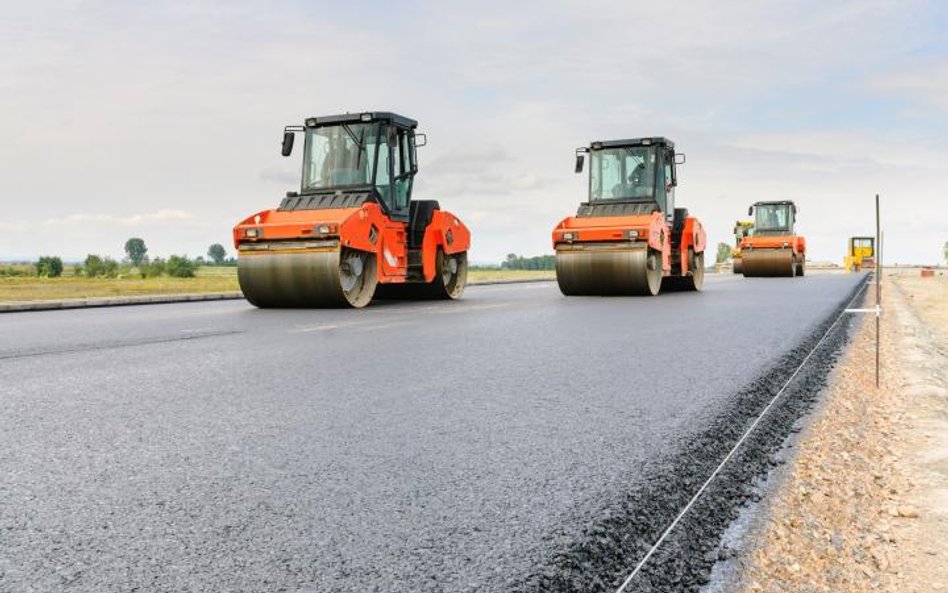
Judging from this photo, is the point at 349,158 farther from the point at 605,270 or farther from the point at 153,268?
the point at 153,268

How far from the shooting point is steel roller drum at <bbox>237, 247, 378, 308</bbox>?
1305cm

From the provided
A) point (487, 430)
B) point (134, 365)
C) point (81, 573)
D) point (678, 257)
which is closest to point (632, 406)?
point (487, 430)

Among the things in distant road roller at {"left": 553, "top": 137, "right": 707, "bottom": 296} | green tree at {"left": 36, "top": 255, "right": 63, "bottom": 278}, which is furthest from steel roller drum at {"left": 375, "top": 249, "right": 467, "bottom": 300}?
green tree at {"left": 36, "top": 255, "right": 63, "bottom": 278}

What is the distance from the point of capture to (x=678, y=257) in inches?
772

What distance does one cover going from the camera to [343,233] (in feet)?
42.8

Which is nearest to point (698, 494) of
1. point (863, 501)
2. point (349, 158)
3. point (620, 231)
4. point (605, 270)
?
point (863, 501)

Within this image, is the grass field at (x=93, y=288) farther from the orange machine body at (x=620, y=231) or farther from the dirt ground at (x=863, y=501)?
the dirt ground at (x=863, y=501)

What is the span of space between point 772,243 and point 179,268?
24.1m

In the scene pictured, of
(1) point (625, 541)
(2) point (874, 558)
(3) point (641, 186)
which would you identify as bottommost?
(2) point (874, 558)

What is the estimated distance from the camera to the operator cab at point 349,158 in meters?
14.4

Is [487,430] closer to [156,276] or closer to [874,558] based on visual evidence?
[874,558]

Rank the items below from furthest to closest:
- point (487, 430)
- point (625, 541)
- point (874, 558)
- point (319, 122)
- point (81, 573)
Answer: point (319, 122) < point (487, 430) < point (874, 558) < point (625, 541) < point (81, 573)

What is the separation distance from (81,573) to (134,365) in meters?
4.58

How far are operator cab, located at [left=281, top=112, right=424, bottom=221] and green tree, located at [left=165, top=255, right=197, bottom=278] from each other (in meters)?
23.9
